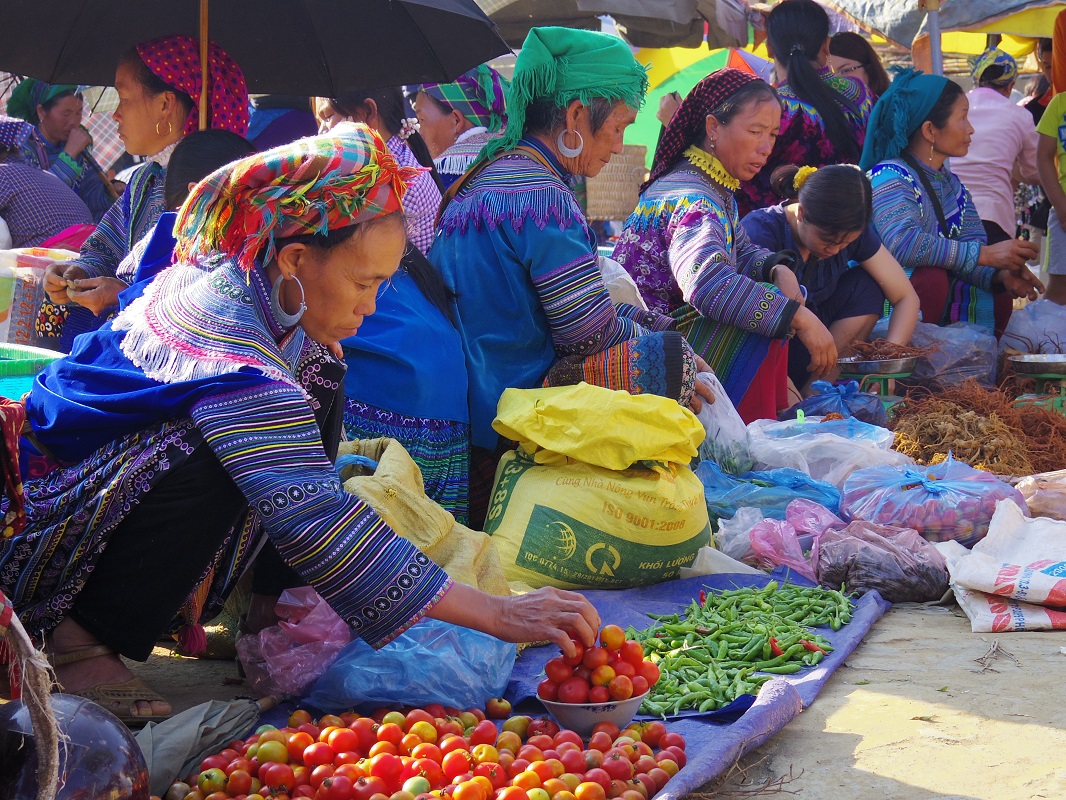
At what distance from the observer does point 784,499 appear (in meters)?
4.20

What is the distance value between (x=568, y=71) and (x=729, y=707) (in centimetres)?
235

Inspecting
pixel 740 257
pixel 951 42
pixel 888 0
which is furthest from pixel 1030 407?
pixel 951 42

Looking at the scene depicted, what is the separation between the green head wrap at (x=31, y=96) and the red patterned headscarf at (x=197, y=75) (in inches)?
155

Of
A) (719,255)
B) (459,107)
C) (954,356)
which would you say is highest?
(459,107)

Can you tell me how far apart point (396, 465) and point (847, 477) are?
2.10 m

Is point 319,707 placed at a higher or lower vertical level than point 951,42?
lower

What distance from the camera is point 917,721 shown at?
254 centimetres

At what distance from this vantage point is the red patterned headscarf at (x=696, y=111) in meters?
5.02

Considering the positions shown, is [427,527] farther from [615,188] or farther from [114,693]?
[615,188]

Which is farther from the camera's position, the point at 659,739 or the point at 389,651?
the point at 389,651

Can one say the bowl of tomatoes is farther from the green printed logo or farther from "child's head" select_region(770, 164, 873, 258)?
"child's head" select_region(770, 164, 873, 258)

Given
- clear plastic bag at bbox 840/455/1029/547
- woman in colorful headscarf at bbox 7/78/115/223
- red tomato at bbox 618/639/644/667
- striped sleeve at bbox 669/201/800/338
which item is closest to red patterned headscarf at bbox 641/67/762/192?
striped sleeve at bbox 669/201/800/338

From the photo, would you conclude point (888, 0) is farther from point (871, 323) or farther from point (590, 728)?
point (590, 728)

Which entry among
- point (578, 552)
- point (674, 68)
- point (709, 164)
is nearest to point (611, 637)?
point (578, 552)
